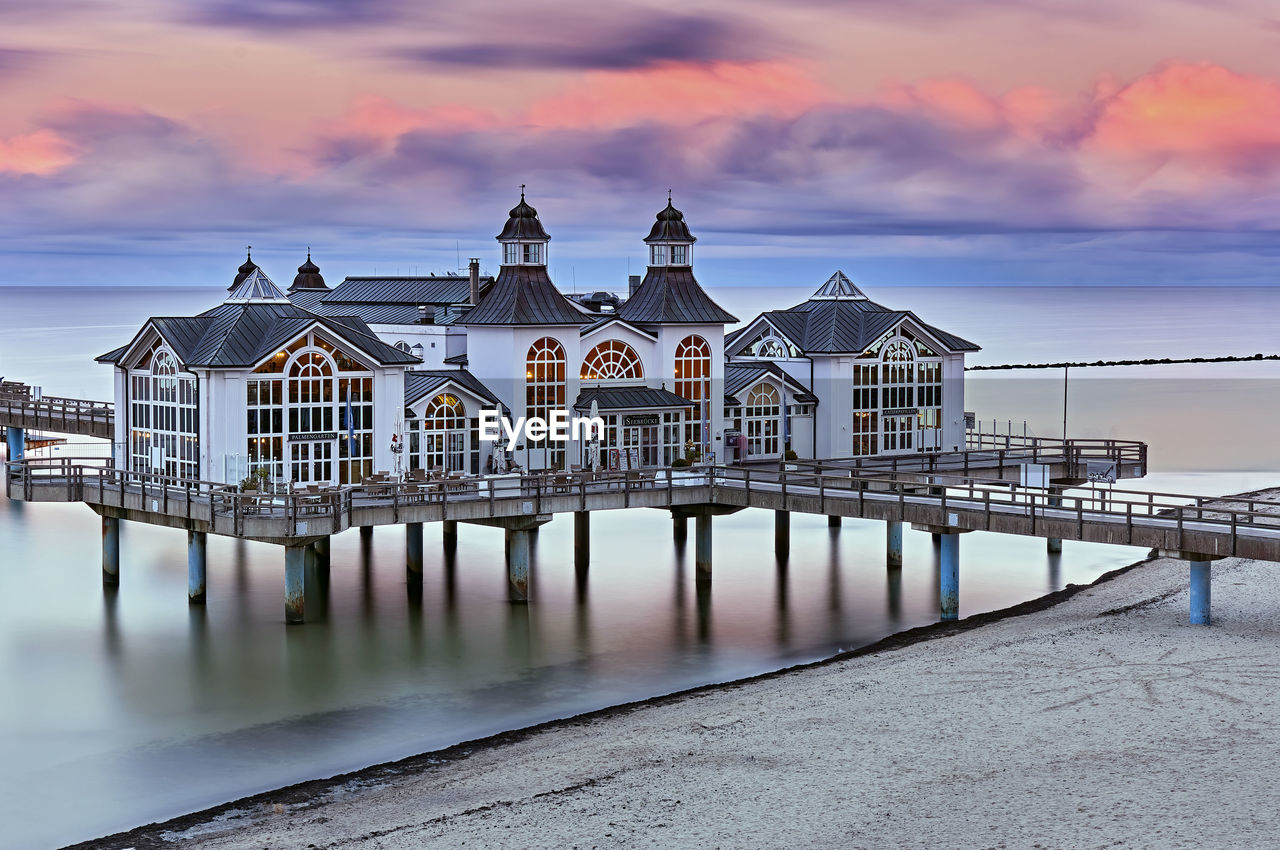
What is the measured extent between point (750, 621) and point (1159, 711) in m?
15.7

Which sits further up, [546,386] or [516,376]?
[516,376]

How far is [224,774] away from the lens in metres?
28.3

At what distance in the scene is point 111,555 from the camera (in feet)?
146

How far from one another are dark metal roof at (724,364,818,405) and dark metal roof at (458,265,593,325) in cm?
546

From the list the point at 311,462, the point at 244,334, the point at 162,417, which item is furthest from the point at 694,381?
the point at 162,417

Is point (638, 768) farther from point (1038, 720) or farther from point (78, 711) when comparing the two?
point (78, 711)

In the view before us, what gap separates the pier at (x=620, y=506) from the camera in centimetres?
3359

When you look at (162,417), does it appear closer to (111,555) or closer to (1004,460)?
(111,555)

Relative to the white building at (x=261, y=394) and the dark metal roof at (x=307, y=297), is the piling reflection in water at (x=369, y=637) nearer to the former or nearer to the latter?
the white building at (x=261, y=394)

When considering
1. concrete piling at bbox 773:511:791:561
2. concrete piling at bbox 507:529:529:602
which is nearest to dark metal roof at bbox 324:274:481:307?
concrete piling at bbox 773:511:791:561

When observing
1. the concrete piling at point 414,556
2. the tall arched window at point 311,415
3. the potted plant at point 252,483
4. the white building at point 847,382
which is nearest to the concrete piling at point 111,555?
the tall arched window at point 311,415

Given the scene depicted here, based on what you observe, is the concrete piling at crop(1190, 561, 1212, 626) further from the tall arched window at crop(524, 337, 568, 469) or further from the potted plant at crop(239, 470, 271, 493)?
the potted plant at crop(239, 470, 271, 493)

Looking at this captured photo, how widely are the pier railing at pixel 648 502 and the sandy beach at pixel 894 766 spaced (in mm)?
2085

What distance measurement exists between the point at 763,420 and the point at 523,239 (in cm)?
970
